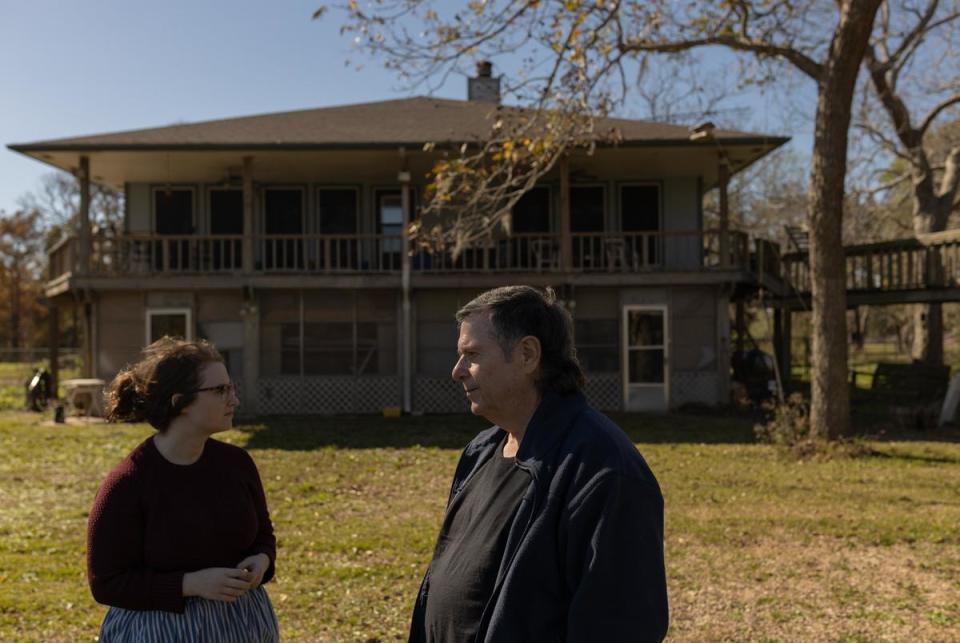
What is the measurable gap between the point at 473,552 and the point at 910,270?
62.9ft

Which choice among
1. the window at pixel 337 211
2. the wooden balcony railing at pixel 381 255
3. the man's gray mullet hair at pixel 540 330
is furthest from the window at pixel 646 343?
the man's gray mullet hair at pixel 540 330

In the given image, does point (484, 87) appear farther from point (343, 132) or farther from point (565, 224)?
point (565, 224)

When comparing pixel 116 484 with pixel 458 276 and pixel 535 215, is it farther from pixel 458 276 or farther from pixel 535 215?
pixel 535 215

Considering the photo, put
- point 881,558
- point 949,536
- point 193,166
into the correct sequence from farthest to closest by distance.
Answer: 1. point 193,166
2. point 949,536
3. point 881,558

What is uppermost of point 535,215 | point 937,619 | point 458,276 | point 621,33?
point 621,33

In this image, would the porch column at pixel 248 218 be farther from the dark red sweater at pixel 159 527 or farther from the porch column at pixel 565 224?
the dark red sweater at pixel 159 527

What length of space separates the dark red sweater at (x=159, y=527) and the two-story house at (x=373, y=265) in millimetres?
15521

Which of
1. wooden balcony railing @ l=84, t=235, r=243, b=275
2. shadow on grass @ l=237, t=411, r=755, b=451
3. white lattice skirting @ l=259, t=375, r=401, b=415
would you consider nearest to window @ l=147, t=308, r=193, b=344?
wooden balcony railing @ l=84, t=235, r=243, b=275

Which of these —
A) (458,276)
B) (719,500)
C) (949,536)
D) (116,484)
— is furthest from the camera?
(458,276)

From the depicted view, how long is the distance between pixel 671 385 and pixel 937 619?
14.3 m

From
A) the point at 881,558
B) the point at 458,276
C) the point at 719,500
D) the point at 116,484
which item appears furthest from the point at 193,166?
the point at 116,484

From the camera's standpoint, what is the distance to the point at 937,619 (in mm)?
6000

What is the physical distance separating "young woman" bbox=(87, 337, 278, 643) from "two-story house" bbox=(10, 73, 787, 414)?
50.7 feet

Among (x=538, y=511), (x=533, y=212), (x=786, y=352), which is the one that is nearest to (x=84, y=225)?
(x=533, y=212)
